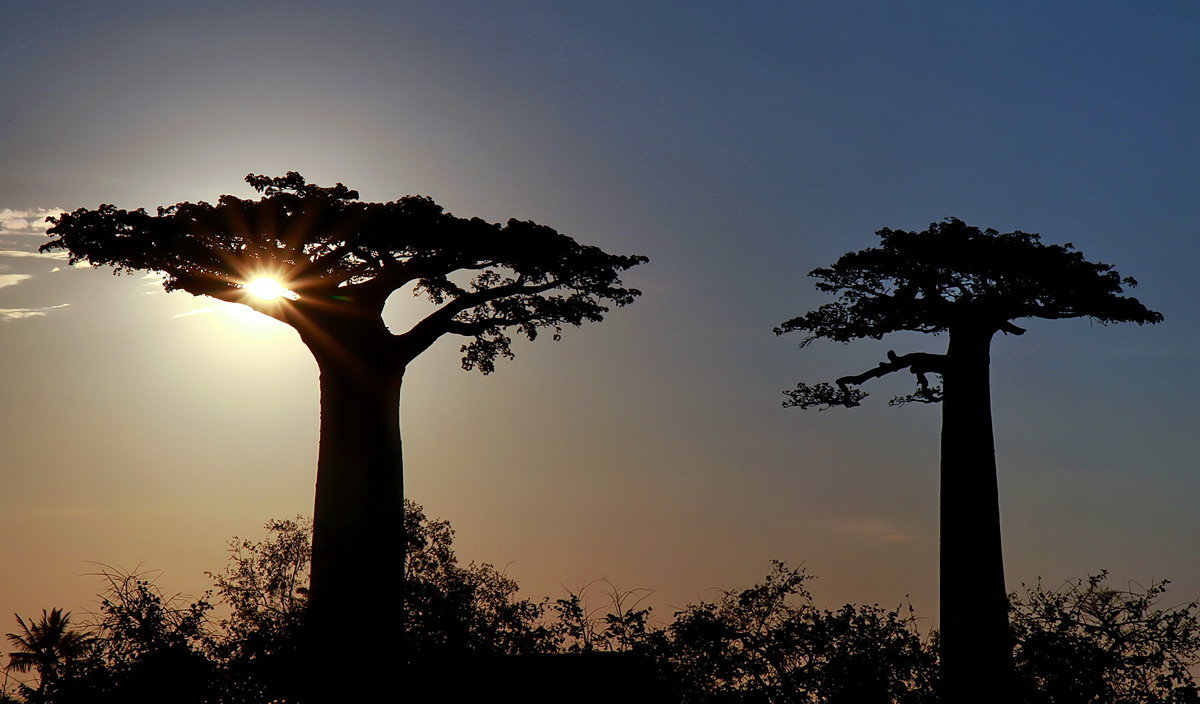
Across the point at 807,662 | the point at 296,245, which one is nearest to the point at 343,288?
the point at 296,245

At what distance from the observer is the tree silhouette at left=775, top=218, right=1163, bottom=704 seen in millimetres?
16609

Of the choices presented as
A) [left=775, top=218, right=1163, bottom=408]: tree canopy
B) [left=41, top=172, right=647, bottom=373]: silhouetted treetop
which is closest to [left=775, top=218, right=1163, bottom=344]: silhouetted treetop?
[left=775, top=218, right=1163, bottom=408]: tree canopy

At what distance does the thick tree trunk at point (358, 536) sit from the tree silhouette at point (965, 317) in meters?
7.35

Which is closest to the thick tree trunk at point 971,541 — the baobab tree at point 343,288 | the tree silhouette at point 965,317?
the tree silhouette at point 965,317

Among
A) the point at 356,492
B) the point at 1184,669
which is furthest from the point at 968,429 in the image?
the point at 356,492

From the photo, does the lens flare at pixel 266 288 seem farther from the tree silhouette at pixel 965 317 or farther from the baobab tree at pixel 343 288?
the tree silhouette at pixel 965 317

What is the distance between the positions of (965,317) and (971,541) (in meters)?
3.41

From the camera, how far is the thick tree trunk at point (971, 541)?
50.9ft

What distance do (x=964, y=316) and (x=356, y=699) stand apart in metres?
10.3

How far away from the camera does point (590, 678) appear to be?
1482 centimetres

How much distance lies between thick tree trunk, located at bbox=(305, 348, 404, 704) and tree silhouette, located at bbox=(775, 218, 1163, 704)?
7.35 meters

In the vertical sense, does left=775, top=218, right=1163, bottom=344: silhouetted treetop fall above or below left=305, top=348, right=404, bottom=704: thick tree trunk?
above

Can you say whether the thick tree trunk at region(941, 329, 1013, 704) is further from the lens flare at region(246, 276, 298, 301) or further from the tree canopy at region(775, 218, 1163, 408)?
the lens flare at region(246, 276, 298, 301)

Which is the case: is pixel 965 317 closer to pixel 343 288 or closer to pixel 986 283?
pixel 986 283
